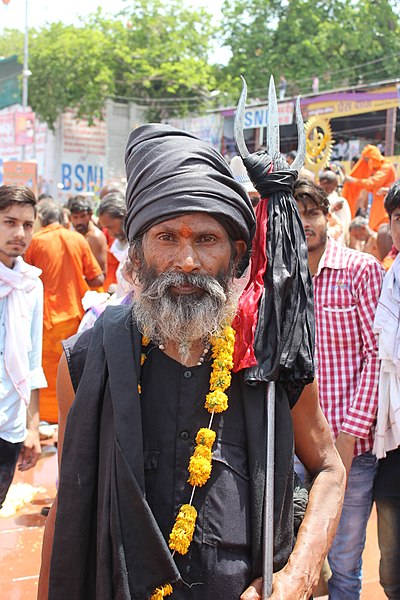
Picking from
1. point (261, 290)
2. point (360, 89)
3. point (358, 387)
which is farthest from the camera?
point (360, 89)

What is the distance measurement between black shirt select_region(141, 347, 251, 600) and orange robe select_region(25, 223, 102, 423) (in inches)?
199

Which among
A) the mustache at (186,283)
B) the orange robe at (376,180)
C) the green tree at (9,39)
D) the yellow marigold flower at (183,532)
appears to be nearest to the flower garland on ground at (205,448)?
the yellow marigold flower at (183,532)

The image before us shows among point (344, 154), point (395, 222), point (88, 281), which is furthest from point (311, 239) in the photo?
point (344, 154)

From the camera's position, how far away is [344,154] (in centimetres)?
2184

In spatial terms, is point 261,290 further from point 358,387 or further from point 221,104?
point 221,104

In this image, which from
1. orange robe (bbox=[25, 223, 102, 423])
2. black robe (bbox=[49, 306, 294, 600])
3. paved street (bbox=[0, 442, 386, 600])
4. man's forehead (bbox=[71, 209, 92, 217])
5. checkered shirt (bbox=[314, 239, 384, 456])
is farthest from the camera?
man's forehead (bbox=[71, 209, 92, 217])

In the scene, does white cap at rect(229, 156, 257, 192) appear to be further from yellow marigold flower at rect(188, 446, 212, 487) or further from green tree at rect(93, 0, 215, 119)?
green tree at rect(93, 0, 215, 119)

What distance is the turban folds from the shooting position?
1999 mm

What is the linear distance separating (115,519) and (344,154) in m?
21.0

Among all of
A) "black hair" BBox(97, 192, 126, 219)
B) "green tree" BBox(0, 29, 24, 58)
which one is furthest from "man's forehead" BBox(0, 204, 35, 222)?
"green tree" BBox(0, 29, 24, 58)

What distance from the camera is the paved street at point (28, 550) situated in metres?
4.30

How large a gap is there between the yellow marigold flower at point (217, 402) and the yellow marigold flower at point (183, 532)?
26 centimetres

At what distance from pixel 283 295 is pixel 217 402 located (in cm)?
33

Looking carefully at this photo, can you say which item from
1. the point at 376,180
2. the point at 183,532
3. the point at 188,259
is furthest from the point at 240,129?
the point at 376,180
